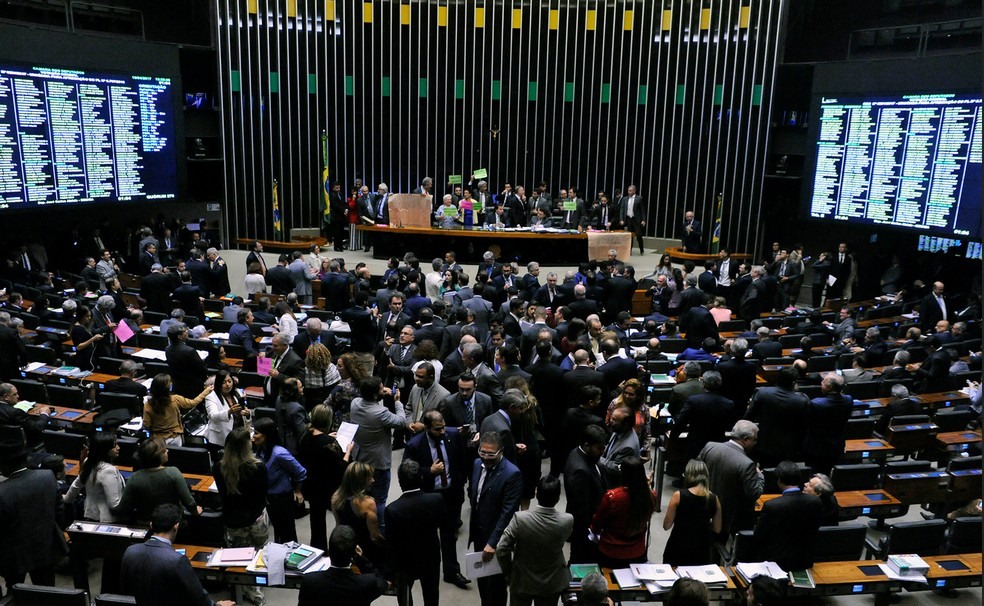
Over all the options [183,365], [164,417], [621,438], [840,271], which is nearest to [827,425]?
[621,438]

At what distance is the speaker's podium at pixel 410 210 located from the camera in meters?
15.5

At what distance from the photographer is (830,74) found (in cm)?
1451

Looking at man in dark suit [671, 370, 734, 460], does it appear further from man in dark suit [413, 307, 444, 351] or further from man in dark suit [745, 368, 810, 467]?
man in dark suit [413, 307, 444, 351]

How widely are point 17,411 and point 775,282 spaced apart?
396 inches

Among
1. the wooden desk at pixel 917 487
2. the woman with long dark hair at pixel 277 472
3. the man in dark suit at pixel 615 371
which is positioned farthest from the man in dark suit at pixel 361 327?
the wooden desk at pixel 917 487

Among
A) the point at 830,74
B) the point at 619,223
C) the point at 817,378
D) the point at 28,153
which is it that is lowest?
the point at 817,378

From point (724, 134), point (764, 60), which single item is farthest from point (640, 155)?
point (764, 60)

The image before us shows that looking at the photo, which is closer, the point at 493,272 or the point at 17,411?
the point at 17,411

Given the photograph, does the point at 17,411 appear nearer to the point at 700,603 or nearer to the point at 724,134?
the point at 700,603

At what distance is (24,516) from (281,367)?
2389mm

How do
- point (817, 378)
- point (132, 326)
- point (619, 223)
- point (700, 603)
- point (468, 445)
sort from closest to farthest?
point (700, 603), point (468, 445), point (817, 378), point (132, 326), point (619, 223)

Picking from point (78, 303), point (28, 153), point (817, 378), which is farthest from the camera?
point (28, 153)

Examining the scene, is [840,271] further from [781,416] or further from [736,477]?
Answer: [736,477]

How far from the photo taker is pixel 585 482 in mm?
4754
